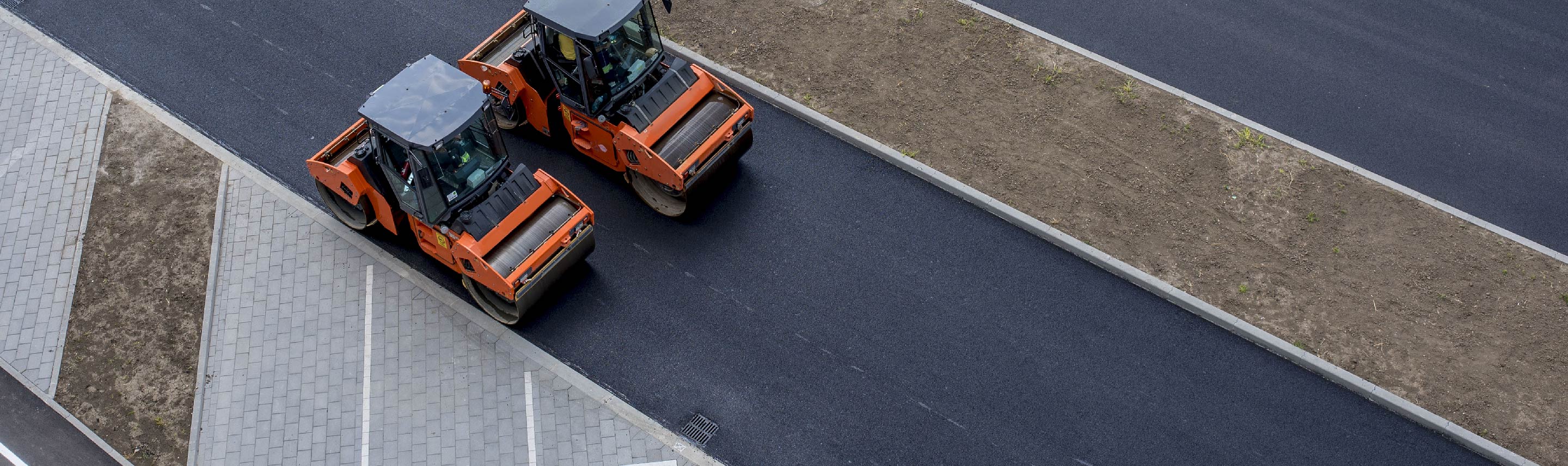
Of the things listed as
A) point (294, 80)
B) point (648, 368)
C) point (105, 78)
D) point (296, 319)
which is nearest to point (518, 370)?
point (648, 368)

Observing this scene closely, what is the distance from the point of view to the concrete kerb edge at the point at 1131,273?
1271 centimetres

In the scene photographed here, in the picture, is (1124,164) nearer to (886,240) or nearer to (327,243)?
(886,240)

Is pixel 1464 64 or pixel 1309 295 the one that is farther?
pixel 1464 64

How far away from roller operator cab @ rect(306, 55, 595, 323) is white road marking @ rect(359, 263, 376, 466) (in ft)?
2.89

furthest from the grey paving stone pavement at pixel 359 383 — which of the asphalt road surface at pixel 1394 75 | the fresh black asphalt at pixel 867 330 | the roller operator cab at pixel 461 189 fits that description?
the asphalt road surface at pixel 1394 75

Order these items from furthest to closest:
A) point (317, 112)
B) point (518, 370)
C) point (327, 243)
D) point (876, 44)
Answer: point (876, 44)
point (317, 112)
point (327, 243)
point (518, 370)

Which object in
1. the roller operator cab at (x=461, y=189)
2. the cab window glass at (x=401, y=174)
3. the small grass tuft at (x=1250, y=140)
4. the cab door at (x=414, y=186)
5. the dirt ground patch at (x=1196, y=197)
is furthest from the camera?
the small grass tuft at (x=1250, y=140)

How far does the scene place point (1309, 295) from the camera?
45.2 feet

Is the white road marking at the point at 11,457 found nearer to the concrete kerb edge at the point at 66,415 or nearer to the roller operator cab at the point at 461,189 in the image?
the concrete kerb edge at the point at 66,415

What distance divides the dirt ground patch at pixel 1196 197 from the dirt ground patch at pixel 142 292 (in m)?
7.50

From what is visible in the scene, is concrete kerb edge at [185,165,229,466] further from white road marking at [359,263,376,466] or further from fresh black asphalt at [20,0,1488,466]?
white road marking at [359,263,376,466]

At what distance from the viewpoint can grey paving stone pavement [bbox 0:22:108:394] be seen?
13.4 metres

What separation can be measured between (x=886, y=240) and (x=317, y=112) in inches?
331

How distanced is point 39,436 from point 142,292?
2.04 m
